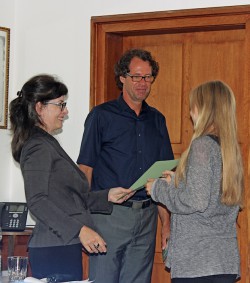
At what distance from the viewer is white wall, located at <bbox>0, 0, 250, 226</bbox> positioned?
475 cm

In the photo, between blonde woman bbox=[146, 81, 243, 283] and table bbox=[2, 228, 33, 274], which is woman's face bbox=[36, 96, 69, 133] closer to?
blonde woman bbox=[146, 81, 243, 283]

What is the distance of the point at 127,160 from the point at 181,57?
2.96ft

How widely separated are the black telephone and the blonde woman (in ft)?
5.42

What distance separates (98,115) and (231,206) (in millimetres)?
1340

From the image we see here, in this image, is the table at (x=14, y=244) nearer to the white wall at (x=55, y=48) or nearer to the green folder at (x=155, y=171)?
the white wall at (x=55, y=48)

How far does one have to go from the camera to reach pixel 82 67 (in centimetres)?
477

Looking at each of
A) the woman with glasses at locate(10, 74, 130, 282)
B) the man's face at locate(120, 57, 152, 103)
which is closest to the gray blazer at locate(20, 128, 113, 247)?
the woman with glasses at locate(10, 74, 130, 282)

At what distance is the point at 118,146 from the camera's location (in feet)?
13.5

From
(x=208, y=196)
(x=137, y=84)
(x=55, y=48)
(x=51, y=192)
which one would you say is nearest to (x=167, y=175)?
(x=208, y=196)

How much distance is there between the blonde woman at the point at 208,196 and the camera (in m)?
2.97

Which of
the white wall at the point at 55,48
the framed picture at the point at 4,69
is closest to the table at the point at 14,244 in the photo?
the white wall at the point at 55,48

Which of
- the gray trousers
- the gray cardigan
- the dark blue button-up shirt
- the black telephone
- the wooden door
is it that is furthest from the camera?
the black telephone

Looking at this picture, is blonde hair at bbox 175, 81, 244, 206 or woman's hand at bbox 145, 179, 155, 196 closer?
blonde hair at bbox 175, 81, 244, 206

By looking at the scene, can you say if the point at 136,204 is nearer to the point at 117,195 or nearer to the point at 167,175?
the point at 117,195
